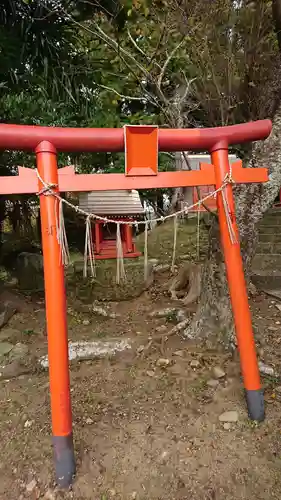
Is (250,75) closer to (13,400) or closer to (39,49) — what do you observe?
(39,49)

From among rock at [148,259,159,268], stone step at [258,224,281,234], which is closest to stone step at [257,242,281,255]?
stone step at [258,224,281,234]

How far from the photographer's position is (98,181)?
249cm

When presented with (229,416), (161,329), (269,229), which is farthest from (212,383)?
(269,229)

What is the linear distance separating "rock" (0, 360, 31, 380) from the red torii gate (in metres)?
1.51

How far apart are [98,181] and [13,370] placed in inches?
91.0

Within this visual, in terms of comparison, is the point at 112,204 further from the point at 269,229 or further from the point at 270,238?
the point at 269,229

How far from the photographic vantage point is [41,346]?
14.0ft

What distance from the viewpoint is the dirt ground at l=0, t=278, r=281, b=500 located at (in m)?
2.25

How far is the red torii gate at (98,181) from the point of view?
2338mm

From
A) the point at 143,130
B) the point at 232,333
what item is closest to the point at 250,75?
the point at 143,130

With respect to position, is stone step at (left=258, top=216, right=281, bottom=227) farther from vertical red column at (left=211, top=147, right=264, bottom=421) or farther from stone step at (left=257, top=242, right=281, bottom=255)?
vertical red column at (left=211, top=147, right=264, bottom=421)

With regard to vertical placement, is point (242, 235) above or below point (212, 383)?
above

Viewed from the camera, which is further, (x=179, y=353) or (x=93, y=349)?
(x=93, y=349)

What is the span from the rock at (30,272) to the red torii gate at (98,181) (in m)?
3.74
